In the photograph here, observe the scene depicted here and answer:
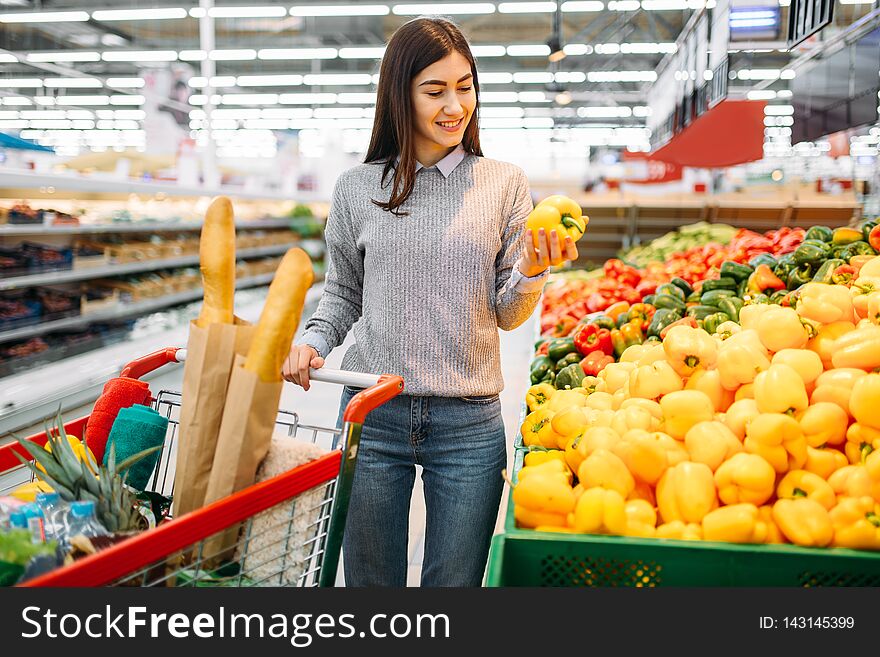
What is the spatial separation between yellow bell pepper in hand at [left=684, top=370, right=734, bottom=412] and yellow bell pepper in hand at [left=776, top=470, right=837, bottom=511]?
248 millimetres

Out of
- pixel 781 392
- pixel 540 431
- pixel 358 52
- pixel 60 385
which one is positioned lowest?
pixel 60 385

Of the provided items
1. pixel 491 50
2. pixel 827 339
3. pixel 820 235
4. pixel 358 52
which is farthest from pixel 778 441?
pixel 491 50

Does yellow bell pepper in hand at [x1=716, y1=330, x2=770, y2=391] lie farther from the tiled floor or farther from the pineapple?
the tiled floor

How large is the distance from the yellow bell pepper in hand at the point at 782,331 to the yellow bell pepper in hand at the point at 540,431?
54cm

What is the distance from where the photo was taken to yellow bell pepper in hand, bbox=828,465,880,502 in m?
1.37

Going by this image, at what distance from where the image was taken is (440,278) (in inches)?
71.1

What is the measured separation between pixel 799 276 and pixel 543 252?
1760mm

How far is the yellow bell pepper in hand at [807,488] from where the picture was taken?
53.9 inches

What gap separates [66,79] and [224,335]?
936 inches

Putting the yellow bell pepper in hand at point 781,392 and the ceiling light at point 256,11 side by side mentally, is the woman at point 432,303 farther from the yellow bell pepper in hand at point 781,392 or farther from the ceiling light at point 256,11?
the ceiling light at point 256,11

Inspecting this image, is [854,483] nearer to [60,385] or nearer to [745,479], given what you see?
[745,479]

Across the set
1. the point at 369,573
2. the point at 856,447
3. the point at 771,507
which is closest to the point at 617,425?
the point at 771,507

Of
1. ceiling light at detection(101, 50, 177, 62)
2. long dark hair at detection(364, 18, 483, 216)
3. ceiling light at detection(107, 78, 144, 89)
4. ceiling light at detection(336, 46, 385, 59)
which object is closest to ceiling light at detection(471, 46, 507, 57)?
ceiling light at detection(336, 46, 385, 59)

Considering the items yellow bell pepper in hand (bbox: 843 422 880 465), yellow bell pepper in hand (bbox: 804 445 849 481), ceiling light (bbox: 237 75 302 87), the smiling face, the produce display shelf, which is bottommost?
the produce display shelf
